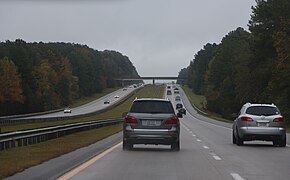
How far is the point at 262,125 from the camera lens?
26875 mm

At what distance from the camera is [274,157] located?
2153cm

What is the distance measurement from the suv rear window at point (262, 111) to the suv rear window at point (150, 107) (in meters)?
5.24

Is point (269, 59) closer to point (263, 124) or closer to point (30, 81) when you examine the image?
point (263, 124)

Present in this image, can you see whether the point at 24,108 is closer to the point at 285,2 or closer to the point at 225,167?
the point at 285,2

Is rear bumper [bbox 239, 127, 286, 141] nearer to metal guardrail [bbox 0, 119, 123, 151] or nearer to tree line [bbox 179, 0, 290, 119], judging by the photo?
metal guardrail [bbox 0, 119, 123, 151]

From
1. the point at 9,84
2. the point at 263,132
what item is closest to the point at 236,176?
the point at 263,132

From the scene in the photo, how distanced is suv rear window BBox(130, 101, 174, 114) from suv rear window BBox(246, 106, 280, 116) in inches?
206

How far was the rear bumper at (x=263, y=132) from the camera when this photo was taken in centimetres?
2678

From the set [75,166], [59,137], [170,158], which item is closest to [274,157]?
[170,158]

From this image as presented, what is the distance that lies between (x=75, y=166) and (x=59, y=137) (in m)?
17.3

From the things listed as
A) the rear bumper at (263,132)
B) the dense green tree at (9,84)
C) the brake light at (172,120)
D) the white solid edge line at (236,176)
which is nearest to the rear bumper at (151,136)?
the brake light at (172,120)

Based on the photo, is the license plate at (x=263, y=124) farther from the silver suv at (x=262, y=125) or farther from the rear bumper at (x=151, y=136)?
the rear bumper at (x=151, y=136)

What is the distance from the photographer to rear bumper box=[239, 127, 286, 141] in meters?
26.8

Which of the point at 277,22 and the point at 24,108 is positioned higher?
the point at 277,22
